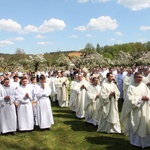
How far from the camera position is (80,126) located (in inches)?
480

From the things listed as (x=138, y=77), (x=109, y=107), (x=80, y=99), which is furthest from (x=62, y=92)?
(x=138, y=77)

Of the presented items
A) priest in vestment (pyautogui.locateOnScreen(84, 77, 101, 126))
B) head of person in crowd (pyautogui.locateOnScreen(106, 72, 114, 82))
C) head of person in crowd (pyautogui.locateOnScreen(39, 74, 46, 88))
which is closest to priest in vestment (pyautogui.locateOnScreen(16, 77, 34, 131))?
head of person in crowd (pyautogui.locateOnScreen(39, 74, 46, 88))

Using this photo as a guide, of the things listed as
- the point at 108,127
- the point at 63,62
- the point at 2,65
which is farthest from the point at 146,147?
the point at 63,62

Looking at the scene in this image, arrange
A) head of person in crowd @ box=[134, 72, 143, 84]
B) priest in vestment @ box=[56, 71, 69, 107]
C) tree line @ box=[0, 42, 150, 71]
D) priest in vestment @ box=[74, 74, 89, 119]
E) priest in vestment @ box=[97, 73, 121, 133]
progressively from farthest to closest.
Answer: tree line @ box=[0, 42, 150, 71], priest in vestment @ box=[56, 71, 69, 107], priest in vestment @ box=[74, 74, 89, 119], priest in vestment @ box=[97, 73, 121, 133], head of person in crowd @ box=[134, 72, 143, 84]

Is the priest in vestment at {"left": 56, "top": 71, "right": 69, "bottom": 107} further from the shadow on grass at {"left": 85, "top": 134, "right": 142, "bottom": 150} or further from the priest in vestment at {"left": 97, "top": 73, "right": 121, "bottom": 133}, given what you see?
the shadow on grass at {"left": 85, "top": 134, "right": 142, "bottom": 150}

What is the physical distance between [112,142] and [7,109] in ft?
14.4

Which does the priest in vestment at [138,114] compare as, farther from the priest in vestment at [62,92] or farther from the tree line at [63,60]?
the tree line at [63,60]

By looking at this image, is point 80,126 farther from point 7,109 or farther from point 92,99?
point 7,109

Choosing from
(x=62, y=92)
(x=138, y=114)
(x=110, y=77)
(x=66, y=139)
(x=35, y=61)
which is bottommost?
(x=66, y=139)

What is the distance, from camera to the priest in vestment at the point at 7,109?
36.2ft

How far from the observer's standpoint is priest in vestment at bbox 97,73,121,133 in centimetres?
1046

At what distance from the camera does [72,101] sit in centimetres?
1536

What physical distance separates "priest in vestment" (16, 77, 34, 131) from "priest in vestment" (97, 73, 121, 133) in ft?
9.48

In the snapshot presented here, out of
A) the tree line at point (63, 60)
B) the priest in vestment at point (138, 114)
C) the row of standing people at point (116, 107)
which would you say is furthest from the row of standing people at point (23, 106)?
the tree line at point (63, 60)
